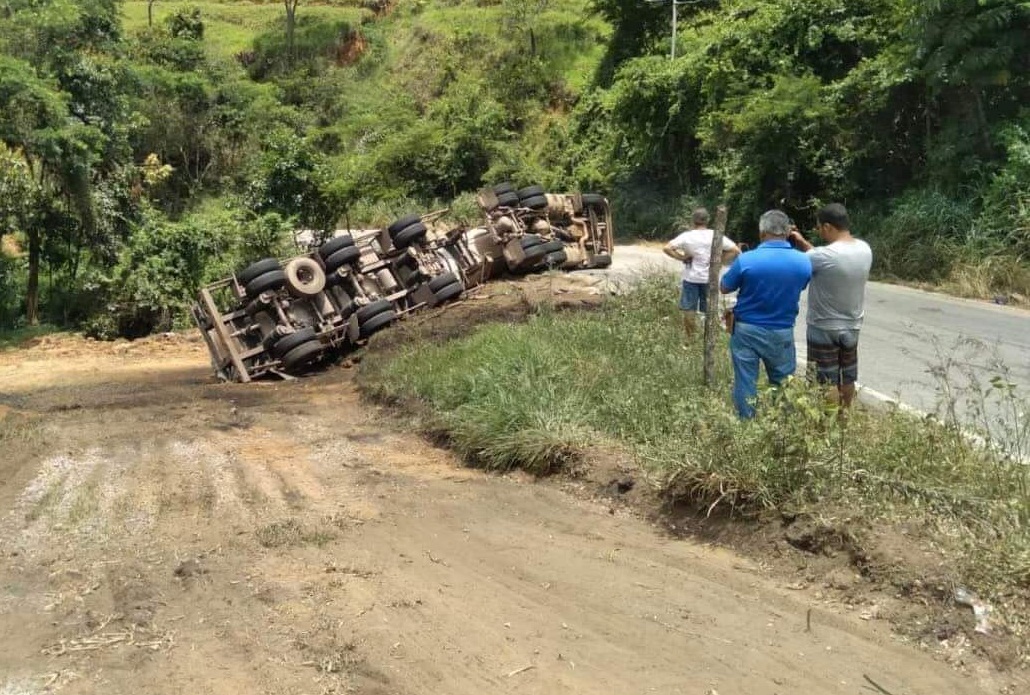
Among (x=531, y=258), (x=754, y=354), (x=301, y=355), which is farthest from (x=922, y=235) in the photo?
(x=754, y=354)

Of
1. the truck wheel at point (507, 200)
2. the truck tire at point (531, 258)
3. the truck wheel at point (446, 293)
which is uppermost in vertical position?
the truck wheel at point (507, 200)

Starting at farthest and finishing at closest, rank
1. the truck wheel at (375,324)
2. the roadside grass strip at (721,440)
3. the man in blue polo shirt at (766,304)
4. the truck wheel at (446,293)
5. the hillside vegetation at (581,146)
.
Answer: the hillside vegetation at (581,146), the truck wheel at (446,293), the truck wheel at (375,324), the man in blue polo shirt at (766,304), the roadside grass strip at (721,440)

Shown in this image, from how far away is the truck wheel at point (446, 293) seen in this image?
13828 mm

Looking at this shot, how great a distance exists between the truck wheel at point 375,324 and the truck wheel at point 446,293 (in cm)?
100

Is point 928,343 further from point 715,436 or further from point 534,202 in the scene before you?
point 534,202

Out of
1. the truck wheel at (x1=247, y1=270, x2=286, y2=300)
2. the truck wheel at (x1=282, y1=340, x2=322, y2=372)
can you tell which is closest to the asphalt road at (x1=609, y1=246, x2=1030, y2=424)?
the truck wheel at (x1=282, y1=340, x2=322, y2=372)

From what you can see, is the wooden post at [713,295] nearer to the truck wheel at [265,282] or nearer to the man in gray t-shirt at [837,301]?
the man in gray t-shirt at [837,301]

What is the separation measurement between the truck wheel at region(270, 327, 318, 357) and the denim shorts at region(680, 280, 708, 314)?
512 centimetres

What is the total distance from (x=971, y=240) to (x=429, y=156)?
23.3 m

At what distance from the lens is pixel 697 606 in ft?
15.1

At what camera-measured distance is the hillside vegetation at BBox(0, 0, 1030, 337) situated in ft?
58.5

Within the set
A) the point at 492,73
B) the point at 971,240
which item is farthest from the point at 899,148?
the point at 492,73

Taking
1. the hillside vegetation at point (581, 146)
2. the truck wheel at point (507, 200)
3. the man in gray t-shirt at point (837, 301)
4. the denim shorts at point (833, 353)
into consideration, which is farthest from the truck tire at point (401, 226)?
the denim shorts at point (833, 353)

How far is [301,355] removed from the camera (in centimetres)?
1244
